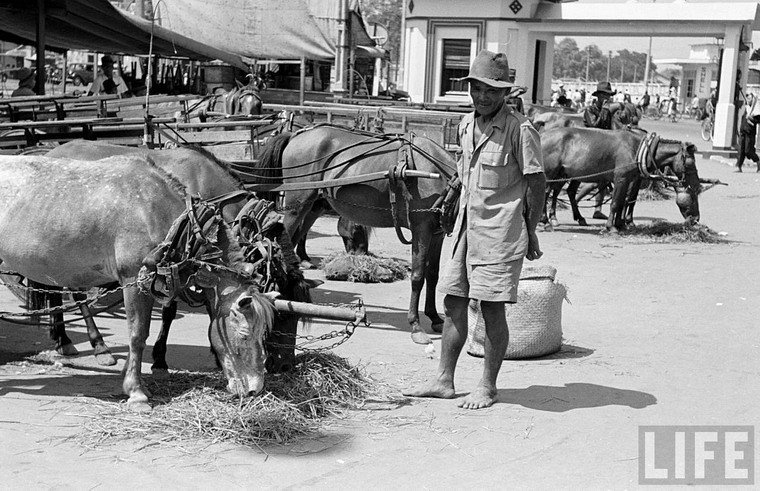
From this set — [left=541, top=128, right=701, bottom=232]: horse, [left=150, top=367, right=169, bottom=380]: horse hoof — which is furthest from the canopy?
[left=150, top=367, right=169, bottom=380]: horse hoof

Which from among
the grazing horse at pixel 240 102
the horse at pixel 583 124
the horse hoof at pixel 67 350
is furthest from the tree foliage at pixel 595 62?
the horse hoof at pixel 67 350

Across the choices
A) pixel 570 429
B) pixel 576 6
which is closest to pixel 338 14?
pixel 576 6

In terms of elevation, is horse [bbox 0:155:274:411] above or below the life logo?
above

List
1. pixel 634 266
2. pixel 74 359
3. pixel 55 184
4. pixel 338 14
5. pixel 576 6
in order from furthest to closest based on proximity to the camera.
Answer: pixel 576 6 → pixel 338 14 → pixel 634 266 → pixel 74 359 → pixel 55 184

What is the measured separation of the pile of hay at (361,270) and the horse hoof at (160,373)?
4.19 metres

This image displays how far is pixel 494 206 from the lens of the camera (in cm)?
605

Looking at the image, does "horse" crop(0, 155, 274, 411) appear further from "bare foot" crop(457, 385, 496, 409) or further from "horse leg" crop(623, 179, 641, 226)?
"horse leg" crop(623, 179, 641, 226)

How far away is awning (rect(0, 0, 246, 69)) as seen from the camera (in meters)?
14.3

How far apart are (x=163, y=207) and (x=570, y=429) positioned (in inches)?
117

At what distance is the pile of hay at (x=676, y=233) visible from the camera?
1456 cm

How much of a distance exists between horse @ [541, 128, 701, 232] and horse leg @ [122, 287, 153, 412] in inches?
399

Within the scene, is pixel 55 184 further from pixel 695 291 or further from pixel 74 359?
pixel 695 291

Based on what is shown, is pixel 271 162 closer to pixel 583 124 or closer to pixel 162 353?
pixel 162 353

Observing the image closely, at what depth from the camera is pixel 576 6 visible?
31078mm
